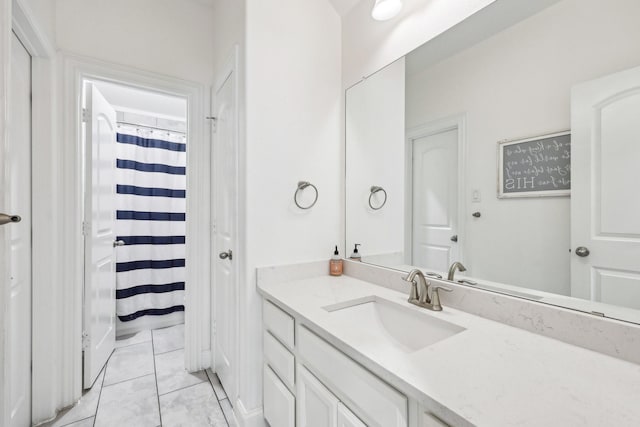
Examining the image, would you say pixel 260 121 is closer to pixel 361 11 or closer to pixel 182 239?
pixel 361 11

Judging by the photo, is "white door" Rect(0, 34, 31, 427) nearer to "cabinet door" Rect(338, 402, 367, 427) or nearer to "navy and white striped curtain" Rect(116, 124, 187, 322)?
"navy and white striped curtain" Rect(116, 124, 187, 322)

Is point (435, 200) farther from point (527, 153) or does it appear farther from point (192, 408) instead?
point (192, 408)

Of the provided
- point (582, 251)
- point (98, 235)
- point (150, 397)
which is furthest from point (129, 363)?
point (582, 251)

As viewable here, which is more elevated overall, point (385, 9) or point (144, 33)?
point (144, 33)

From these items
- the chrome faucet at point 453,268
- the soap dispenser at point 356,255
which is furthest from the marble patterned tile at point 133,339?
the chrome faucet at point 453,268

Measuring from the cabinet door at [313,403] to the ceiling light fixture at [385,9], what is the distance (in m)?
1.64

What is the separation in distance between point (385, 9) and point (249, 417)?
212cm

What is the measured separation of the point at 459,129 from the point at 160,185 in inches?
107

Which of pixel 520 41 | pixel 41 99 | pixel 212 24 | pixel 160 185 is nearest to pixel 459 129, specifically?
pixel 520 41

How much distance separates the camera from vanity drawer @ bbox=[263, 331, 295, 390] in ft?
3.85

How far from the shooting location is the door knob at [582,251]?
0.87 m

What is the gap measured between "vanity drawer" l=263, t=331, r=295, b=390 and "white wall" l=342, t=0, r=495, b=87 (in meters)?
1.47

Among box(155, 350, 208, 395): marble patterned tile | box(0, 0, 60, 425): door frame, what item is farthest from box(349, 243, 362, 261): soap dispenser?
box(0, 0, 60, 425): door frame

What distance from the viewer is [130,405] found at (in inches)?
65.6
